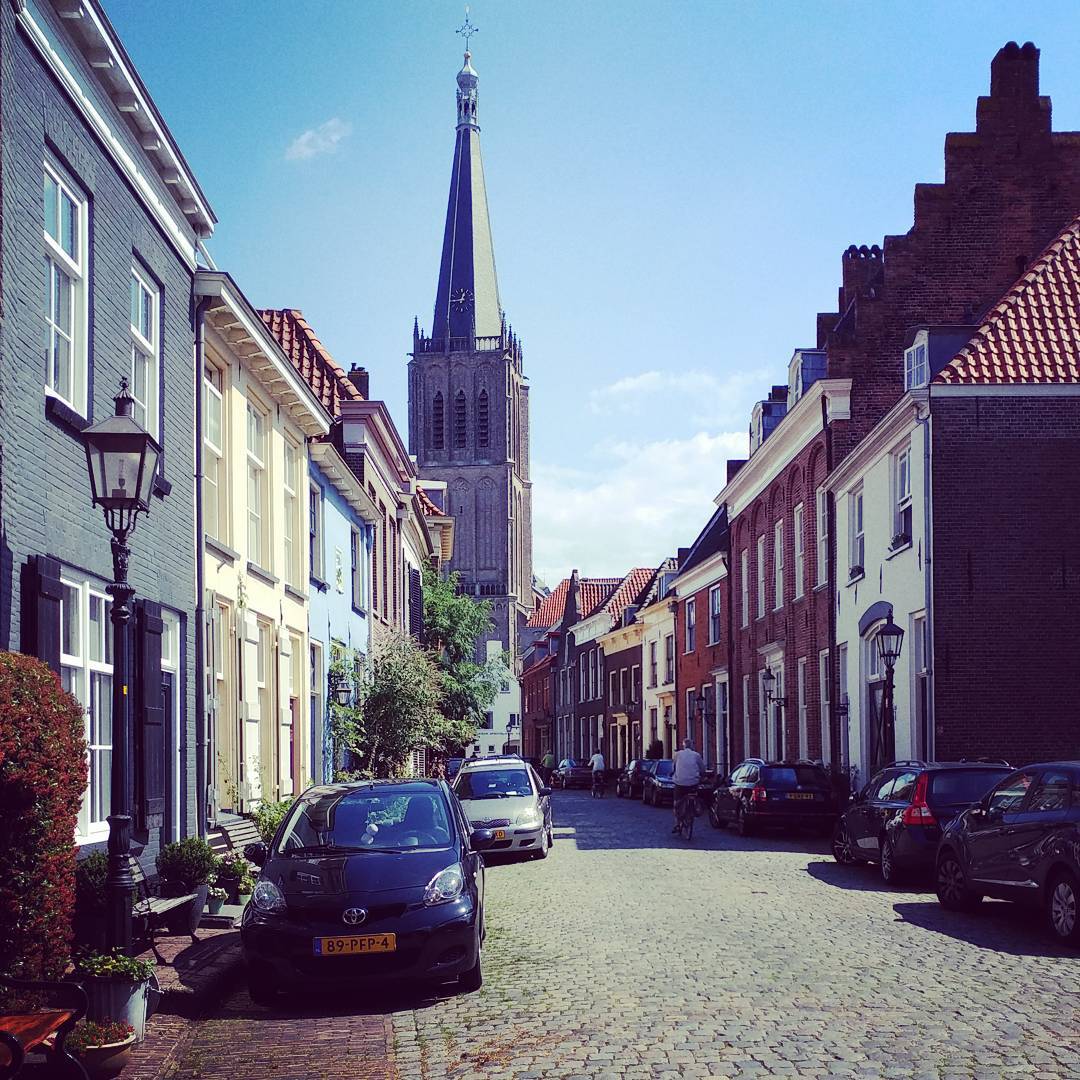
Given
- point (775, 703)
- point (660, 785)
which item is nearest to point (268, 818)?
point (775, 703)

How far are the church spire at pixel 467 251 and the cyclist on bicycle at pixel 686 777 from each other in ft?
305

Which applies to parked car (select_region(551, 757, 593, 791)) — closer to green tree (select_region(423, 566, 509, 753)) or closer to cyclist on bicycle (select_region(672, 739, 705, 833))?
green tree (select_region(423, 566, 509, 753))

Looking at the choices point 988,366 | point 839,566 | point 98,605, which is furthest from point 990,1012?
point 839,566

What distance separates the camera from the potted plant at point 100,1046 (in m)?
7.22

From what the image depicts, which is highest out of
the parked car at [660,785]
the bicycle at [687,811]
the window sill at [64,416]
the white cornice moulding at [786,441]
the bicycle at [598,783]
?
the white cornice moulding at [786,441]

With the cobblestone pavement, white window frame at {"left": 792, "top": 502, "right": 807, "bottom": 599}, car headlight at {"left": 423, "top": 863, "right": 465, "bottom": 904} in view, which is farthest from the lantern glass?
car headlight at {"left": 423, "top": 863, "right": 465, "bottom": 904}

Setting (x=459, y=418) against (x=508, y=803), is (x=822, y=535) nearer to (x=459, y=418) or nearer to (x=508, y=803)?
(x=508, y=803)

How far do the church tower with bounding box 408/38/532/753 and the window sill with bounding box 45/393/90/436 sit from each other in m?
107

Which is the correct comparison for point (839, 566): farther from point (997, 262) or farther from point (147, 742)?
point (147, 742)

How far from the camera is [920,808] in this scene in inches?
618

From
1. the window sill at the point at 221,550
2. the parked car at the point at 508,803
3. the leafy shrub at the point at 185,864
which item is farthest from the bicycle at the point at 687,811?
the leafy shrub at the point at 185,864

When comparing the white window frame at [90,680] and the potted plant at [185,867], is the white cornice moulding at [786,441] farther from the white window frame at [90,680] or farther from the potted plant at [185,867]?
the white window frame at [90,680]

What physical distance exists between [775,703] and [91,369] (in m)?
27.5

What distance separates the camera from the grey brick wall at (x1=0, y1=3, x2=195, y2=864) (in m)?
9.76
